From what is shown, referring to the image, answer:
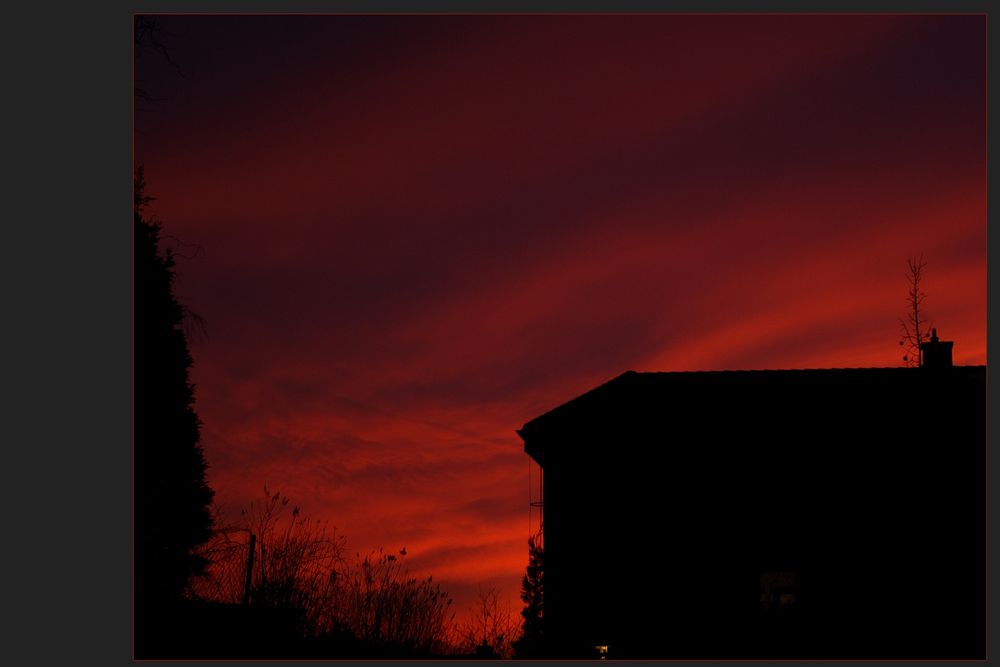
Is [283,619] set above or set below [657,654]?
above

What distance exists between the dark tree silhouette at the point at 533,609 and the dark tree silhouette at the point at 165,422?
209 inches

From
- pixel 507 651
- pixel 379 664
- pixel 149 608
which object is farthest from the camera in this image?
pixel 507 651

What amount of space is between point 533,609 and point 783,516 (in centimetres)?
623

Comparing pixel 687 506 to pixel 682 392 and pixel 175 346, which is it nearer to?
pixel 682 392

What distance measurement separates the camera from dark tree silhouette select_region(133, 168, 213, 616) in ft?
49.2

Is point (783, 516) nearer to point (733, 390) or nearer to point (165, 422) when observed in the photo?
point (733, 390)

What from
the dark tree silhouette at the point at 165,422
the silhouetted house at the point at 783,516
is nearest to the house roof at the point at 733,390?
the silhouetted house at the point at 783,516

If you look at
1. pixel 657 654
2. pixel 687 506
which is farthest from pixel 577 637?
pixel 687 506

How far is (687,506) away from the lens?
19.1 metres

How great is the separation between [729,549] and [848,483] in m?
2.49

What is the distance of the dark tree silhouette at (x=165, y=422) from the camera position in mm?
15008

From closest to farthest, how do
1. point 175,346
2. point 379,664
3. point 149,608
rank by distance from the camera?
point 379,664 → point 149,608 → point 175,346

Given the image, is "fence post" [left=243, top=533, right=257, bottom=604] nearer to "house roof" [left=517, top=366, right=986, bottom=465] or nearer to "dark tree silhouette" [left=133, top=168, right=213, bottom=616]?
"dark tree silhouette" [left=133, top=168, right=213, bottom=616]

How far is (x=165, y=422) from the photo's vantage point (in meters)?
16.5
